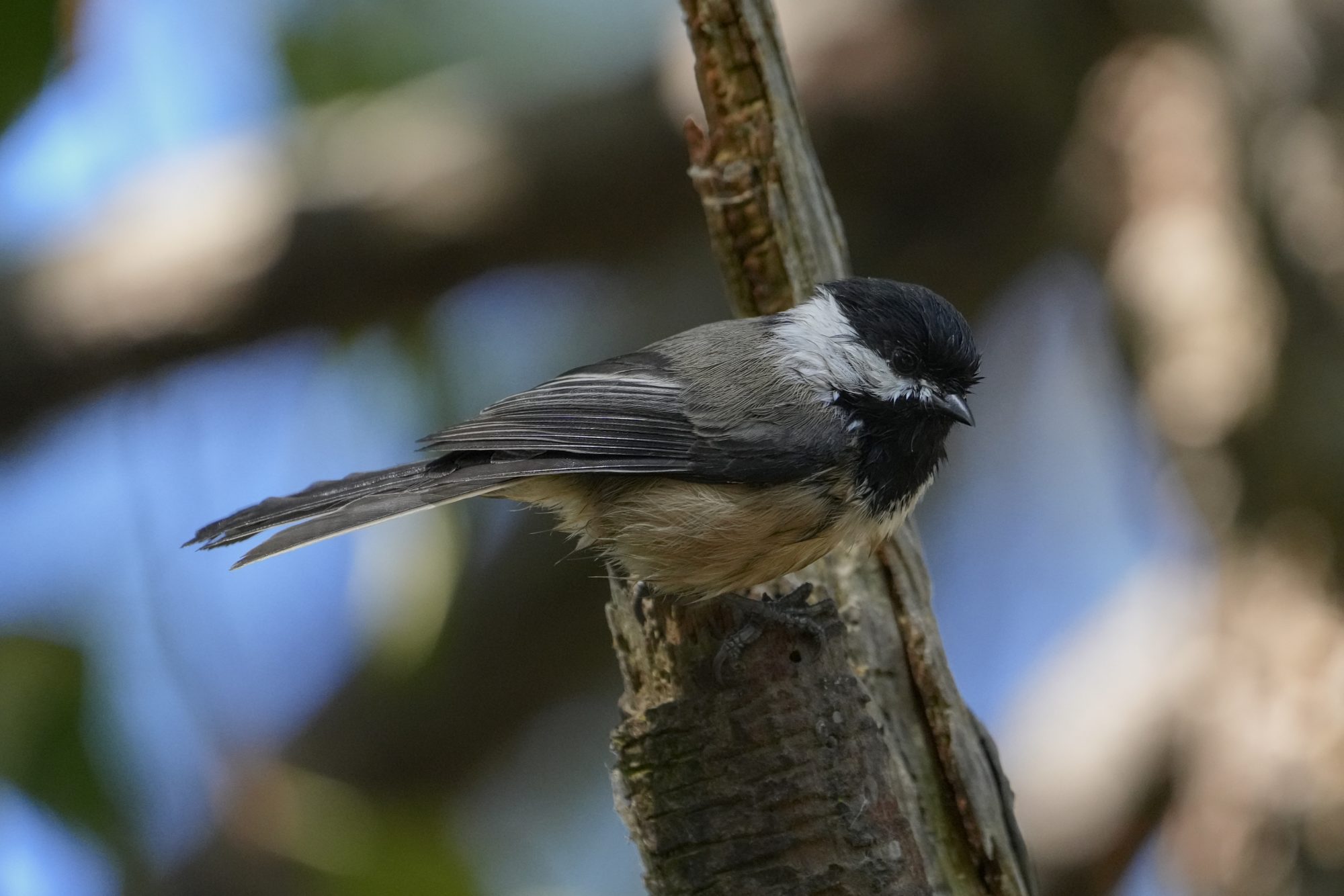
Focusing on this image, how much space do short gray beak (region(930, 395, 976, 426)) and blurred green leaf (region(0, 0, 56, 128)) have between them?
62.5 inches

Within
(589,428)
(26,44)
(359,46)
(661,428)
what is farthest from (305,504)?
(359,46)

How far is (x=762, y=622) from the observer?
1.69 meters

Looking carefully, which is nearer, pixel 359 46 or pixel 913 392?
pixel 913 392

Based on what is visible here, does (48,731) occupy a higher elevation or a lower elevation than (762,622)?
higher

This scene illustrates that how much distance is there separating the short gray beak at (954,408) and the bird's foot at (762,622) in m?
0.44

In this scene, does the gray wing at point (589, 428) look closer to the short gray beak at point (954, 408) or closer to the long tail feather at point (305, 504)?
the long tail feather at point (305, 504)

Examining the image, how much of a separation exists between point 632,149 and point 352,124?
36.0 inches

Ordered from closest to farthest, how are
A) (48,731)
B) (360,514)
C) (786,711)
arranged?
(786,711) < (360,514) < (48,731)

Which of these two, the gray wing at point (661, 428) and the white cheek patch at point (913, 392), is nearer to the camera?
the gray wing at point (661, 428)

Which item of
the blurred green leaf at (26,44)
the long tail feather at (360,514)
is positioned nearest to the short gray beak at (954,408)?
the long tail feather at (360,514)

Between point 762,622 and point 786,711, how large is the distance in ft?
0.54

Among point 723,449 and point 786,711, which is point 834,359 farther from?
point 786,711

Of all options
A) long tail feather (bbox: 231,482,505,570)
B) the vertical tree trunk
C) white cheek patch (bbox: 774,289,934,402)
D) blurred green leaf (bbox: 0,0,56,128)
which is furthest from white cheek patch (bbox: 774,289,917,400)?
blurred green leaf (bbox: 0,0,56,128)

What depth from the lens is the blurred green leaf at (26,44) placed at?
76.3 inches
